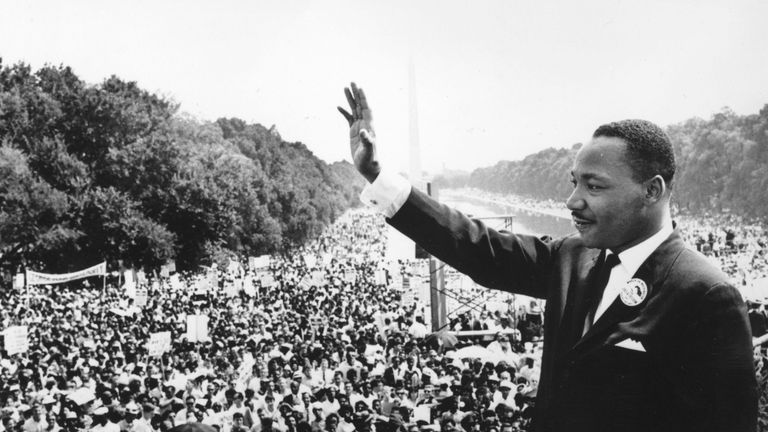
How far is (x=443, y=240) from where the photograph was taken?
1646mm

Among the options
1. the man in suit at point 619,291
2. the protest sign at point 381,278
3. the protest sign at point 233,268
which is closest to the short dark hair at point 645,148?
the man in suit at point 619,291

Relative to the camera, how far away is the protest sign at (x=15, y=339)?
12523mm

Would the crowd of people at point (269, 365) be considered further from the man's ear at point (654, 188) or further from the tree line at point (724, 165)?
the tree line at point (724, 165)

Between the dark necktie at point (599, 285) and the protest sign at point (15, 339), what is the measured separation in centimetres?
1336

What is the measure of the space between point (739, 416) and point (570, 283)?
1.61ft

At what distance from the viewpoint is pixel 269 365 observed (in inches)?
443

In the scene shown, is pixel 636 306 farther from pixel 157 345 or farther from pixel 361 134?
pixel 157 345

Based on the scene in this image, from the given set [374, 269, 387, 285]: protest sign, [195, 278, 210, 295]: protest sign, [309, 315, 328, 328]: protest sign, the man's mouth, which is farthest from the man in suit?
[374, 269, 387, 285]: protest sign

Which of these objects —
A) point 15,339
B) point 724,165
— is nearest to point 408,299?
point 15,339

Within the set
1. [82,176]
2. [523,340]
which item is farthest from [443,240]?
[82,176]

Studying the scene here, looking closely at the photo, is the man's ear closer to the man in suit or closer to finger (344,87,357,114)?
the man in suit

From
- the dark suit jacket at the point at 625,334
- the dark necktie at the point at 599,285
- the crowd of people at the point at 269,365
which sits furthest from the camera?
the crowd of people at the point at 269,365

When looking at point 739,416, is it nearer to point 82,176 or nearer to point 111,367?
point 111,367

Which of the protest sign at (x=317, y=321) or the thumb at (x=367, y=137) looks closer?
the thumb at (x=367, y=137)
